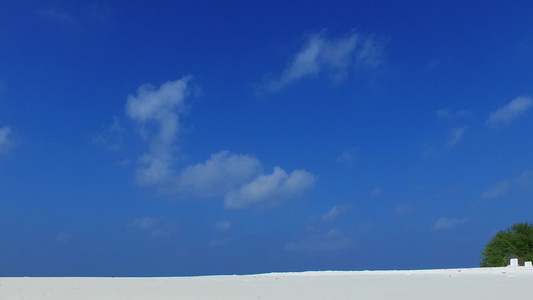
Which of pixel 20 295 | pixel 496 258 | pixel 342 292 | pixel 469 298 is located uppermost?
pixel 496 258

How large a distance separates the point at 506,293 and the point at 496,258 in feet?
173

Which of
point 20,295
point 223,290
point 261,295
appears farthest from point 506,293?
point 20,295

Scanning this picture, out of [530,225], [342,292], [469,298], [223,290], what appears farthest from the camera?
[530,225]

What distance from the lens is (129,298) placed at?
17.2 m

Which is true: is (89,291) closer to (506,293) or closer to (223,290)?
(223,290)

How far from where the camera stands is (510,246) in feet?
207

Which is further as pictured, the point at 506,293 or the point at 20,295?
the point at 20,295

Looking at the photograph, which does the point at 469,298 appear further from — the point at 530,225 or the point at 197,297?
the point at 530,225

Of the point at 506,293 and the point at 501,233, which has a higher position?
the point at 501,233

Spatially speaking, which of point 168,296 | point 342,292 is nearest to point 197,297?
point 168,296

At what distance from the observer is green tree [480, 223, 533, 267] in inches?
2421

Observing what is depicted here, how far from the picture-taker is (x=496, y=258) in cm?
6456

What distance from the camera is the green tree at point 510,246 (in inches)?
2421

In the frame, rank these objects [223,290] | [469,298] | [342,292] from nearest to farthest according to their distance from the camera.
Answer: [469,298] → [342,292] → [223,290]
